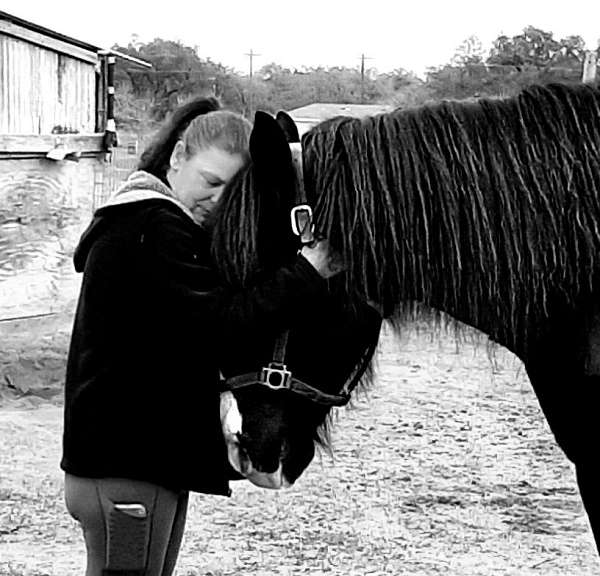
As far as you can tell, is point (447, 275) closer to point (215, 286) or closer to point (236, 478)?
point (215, 286)

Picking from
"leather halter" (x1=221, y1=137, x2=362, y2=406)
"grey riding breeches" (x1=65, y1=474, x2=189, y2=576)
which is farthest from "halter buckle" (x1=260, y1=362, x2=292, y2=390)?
"grey riding breeches" (x1=65, y1=474, x2=189, y2=576)

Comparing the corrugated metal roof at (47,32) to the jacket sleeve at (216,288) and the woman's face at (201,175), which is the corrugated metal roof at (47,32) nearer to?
the woman's face at (201,175)

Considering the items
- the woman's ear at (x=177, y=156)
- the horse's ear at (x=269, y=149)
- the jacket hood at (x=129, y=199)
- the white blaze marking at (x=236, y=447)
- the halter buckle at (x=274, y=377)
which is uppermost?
the horse's ear at (x=269, y=149)

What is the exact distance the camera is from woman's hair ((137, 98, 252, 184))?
1.97m

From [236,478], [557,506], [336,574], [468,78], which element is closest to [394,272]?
[236,478]

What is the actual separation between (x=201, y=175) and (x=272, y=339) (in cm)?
43

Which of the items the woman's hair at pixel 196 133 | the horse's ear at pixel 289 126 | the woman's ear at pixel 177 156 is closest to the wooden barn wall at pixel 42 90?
the woman's hair at pixel 196 133

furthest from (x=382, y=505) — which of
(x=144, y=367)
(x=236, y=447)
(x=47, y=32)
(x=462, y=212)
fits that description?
(x=47, y=32)

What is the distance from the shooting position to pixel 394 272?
176cm

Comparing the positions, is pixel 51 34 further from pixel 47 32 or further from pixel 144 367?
pixel 144 367

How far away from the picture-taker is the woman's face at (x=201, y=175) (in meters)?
1.96

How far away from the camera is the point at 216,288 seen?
71.0 inches

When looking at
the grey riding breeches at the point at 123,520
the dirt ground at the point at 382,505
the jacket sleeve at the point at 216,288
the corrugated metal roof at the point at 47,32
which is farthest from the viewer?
the corrugated metal roof at the point at 47,32

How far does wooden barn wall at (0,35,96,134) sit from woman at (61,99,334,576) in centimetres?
486
